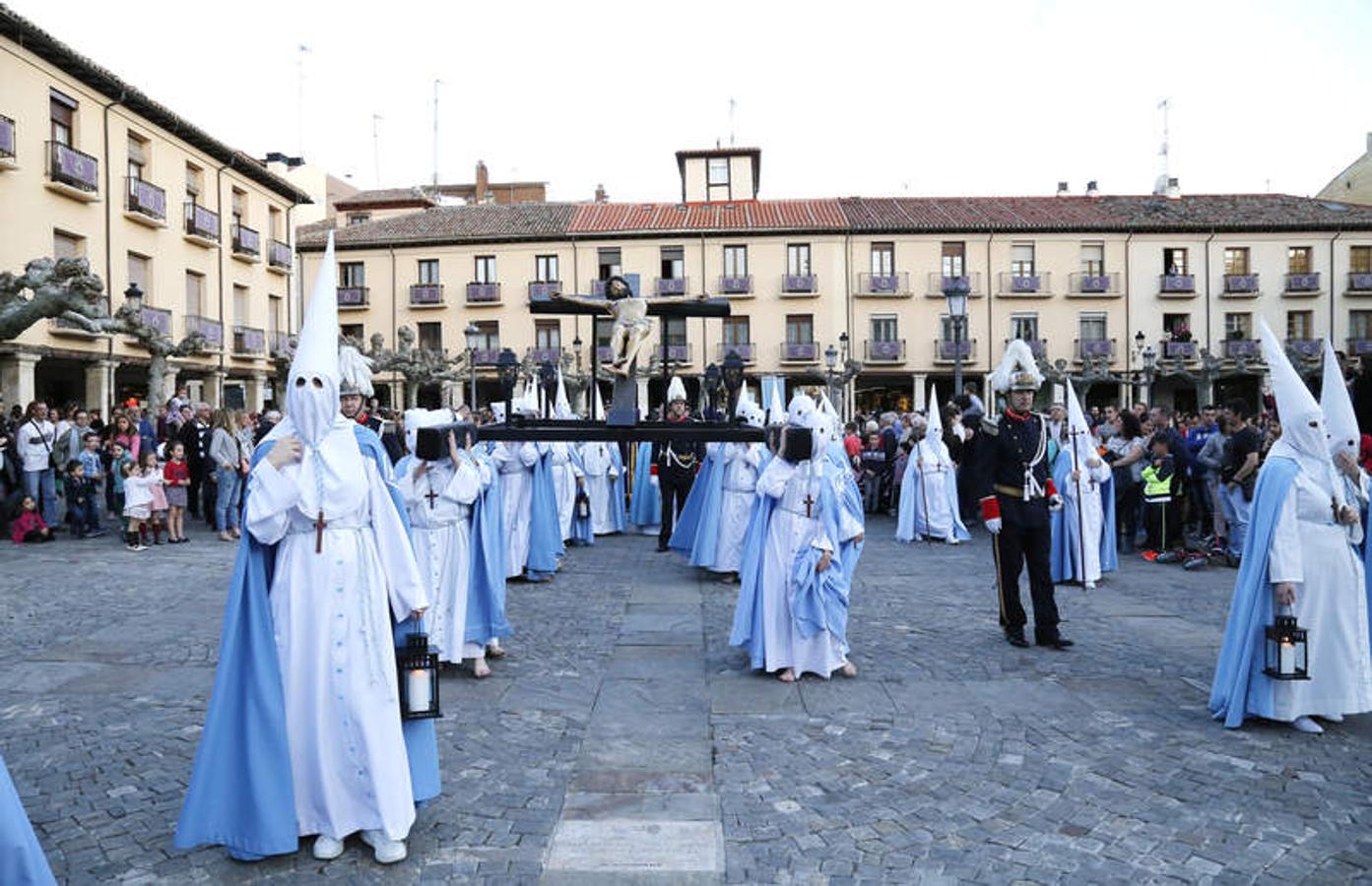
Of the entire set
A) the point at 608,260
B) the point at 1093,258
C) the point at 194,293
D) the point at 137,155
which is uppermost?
the point at 137,155

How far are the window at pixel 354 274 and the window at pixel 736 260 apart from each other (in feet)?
48.8

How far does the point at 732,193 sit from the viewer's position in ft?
143

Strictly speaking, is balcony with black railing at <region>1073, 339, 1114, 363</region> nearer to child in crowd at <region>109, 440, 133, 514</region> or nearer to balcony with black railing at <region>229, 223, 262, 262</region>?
balcony with black railing at <region>229, 223, 262, 262</region>

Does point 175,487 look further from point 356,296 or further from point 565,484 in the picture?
point 356,296

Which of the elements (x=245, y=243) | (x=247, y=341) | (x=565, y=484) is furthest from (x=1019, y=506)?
(x=245, y=243)

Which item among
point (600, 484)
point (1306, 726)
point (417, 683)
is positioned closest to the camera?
point (417, 683)

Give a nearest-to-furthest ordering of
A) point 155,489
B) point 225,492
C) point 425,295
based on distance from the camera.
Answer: point 155,489
point 225,492
point 425,295

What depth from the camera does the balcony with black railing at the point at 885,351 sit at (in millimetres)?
38375

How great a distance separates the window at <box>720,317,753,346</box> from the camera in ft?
127

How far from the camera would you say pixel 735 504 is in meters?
9.98

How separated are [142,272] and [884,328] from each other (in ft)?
85.7

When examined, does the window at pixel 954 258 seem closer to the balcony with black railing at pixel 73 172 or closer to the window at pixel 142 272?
the window at pixel 142 272

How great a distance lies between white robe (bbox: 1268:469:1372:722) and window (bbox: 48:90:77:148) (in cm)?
2482

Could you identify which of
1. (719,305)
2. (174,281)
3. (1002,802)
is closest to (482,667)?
(719,305)
